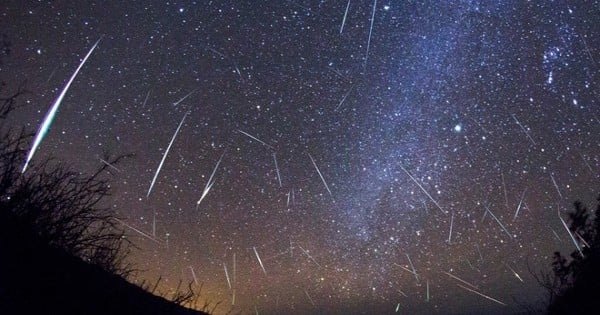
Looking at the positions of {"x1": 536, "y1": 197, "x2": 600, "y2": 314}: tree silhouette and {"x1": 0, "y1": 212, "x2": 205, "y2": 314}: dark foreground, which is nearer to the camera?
{"x1": 0, "y1": 212, "x2": 205, "y2": 314}: dark foreground

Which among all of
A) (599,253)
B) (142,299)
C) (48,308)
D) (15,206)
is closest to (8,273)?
(48,308)

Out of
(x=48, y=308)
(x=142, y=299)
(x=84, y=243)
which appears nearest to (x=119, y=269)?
(x=142, y=299)

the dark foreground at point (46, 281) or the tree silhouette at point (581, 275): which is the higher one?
the tree silhouette at point (581, 275)

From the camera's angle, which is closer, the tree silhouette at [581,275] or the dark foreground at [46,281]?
the dark foreground at [46,281]

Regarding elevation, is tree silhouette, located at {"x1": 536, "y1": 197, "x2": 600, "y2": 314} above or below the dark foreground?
above

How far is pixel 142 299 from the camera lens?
451cm

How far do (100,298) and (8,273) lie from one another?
921 mm

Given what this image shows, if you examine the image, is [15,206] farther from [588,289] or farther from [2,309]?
[588,289]

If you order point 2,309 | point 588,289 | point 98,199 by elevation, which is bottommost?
point 2,309

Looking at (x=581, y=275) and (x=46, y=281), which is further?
(x=581, y=275)

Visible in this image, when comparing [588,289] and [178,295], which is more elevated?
[588,289]

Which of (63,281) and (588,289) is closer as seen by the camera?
(63,281)

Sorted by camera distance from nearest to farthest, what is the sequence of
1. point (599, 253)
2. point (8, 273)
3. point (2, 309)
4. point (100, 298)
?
point (2, 309) → point (8, 273) → point (100, 298) → point (599, 253)

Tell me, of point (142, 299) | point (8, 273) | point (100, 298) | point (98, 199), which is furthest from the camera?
point (142, 299)
